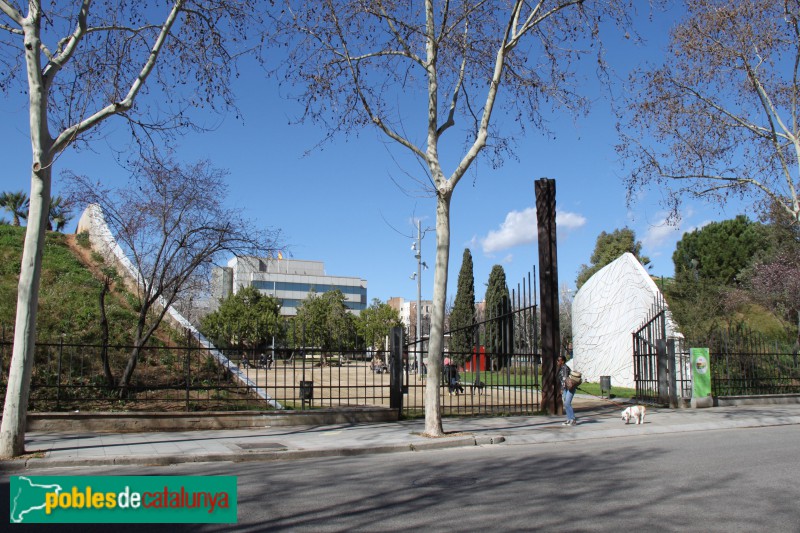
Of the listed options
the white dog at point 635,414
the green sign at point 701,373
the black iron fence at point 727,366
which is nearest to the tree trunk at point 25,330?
the white dog at point 635,414

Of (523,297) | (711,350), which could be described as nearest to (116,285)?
(523,297)

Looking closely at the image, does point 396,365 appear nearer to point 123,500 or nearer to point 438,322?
point 438,322

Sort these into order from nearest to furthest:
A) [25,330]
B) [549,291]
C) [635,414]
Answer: [25,330]
[635,414]
[549,291]

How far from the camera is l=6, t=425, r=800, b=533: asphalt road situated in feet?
19.2

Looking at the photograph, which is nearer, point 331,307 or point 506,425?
point 506,425

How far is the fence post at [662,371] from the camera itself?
1825cm

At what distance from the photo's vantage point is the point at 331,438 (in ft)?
40.5

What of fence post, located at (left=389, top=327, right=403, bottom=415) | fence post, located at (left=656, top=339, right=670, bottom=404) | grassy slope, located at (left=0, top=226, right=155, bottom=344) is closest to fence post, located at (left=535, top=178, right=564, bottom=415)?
fence post, located at (left=656, top=339, right=670, bottom=404)

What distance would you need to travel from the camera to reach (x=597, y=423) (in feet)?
50.4

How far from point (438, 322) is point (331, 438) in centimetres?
297

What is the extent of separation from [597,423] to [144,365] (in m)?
11.5

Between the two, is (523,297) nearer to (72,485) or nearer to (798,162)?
(798,162)

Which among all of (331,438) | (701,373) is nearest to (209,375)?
(331,438)

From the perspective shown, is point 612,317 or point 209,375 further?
point 612,317
